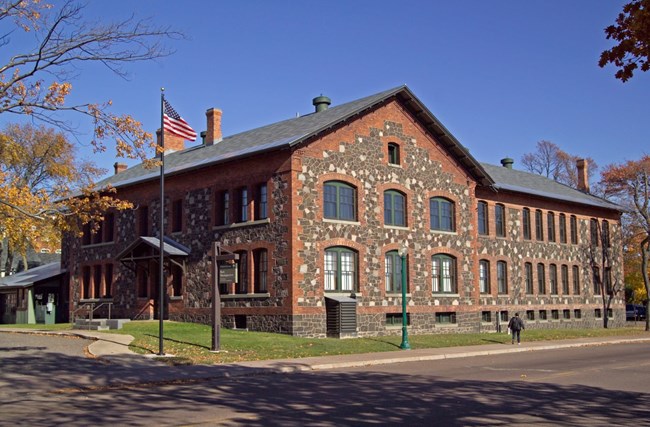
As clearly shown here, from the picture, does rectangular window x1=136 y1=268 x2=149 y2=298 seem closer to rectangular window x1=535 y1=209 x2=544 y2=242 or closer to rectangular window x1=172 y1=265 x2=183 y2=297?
rectangular window x1=172 y1=265 x2=183 y2=297

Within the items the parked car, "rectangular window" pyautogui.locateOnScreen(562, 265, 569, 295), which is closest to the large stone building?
"rectangular window" pyautogui.locateOnScreen(562, 265, 569, 295)

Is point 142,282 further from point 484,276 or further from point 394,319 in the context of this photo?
point 484,276

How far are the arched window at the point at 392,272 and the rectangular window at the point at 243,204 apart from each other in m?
6.83

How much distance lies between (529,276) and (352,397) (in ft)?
103

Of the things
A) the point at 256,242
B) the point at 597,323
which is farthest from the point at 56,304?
the point at 597,323

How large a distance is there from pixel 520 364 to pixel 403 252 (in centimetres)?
735

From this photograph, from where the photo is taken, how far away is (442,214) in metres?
35.3

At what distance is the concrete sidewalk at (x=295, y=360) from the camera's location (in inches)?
757

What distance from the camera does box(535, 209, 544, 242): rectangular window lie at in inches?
1716

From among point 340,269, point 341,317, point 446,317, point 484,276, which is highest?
point 340,269

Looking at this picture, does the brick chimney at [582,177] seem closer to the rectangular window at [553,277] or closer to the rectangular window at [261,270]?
the rectangular window at [553,277]

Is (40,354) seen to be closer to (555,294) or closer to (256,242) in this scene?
(256,242)

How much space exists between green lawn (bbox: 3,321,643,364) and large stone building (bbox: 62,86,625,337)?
1552 millimetres

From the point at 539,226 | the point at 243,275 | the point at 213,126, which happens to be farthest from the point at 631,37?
the point at 539,226
